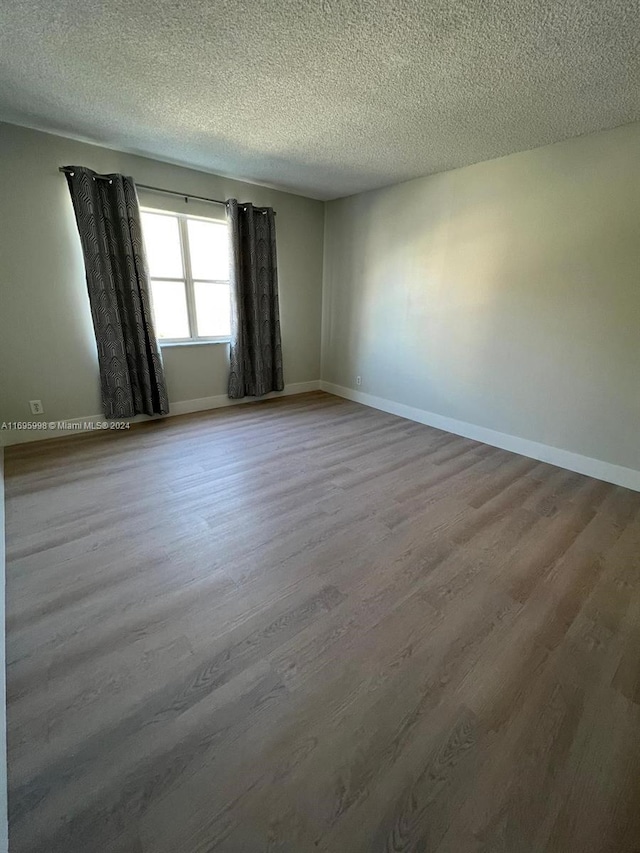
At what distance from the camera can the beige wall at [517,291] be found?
241cm

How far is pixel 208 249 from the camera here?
3707 mm

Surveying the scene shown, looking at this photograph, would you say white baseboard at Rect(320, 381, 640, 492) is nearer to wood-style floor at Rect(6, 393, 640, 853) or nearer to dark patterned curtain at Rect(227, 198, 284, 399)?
wood-style floor at Rect(6, 393, 640, 853)

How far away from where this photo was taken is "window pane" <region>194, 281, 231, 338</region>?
3.78 metres

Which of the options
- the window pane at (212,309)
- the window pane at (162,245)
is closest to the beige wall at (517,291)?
the window pane at (212,309)

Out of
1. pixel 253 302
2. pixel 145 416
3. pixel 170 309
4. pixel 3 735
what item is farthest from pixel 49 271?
pixel 3 735

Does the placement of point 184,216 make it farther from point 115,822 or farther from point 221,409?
point 115,822

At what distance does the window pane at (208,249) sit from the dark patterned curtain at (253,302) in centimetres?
18

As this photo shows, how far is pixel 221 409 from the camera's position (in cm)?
407

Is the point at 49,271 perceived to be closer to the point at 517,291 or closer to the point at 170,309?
the point at 170,309

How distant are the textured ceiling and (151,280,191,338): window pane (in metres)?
1.15

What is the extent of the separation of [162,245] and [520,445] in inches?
154

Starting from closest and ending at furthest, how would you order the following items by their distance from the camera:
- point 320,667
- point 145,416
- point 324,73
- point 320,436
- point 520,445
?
point 320,667
point 324,73
point 520,445
point 320,436
point 145,416

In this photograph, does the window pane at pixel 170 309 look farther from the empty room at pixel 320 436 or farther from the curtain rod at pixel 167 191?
the curtain rod at pixel 167 191

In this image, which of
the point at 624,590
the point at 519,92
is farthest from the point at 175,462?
the point at 519,92
